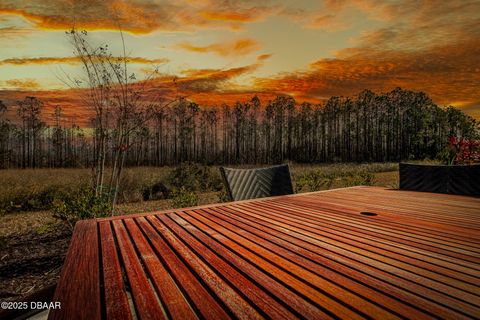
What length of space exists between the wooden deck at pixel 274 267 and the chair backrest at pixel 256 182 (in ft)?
2.91

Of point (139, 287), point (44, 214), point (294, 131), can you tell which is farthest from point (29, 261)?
point (294, 131)

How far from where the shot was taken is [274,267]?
82 centimetres

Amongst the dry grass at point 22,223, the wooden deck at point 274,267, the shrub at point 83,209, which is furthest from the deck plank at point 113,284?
the dry grass at point 22,223

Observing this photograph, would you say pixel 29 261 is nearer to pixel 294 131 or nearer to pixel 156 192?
pixel 156 192

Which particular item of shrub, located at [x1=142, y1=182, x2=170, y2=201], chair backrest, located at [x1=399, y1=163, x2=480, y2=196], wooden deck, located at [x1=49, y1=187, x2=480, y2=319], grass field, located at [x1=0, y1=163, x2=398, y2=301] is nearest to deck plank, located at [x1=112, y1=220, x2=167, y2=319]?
wooden deck, located at [x1=49, y1=187, x2=480, y2=319]

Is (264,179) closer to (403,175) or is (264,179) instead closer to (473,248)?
(403,175)

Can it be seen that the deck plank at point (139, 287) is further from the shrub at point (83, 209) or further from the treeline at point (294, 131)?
the treeline at point (294, 131)

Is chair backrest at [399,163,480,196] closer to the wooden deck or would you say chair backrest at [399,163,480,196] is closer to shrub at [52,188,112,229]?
the wooden deck

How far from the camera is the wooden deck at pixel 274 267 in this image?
60cm

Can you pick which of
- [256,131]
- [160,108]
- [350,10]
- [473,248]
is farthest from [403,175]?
[256,131]

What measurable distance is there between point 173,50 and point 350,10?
326 centimetres

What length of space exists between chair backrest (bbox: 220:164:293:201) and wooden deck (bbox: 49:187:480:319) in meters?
0.89

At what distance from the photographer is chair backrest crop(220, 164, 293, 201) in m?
2.39

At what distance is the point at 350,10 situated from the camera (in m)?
5.04
